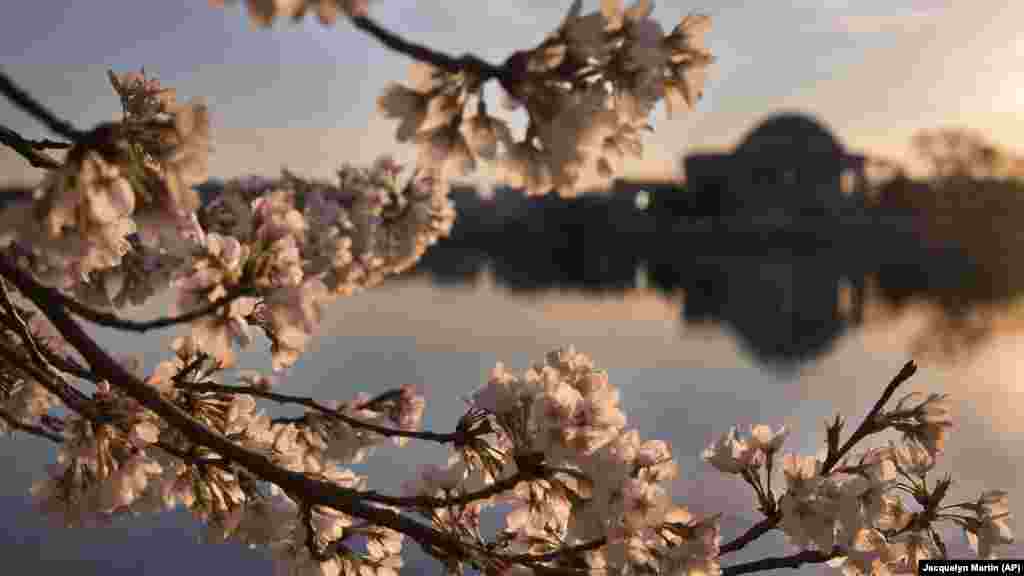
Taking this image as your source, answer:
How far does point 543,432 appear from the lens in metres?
1.80

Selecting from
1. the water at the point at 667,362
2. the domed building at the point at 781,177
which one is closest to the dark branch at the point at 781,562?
the water at the point at 667,362

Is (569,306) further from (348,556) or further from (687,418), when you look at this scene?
(348,556)

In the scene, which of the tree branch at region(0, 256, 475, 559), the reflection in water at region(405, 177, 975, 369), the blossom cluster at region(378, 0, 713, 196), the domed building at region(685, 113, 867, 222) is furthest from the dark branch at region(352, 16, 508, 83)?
the domed building at region(685, 113, 867, 222)

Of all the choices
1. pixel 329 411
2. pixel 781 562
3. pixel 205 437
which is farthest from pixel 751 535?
pixel 205 437

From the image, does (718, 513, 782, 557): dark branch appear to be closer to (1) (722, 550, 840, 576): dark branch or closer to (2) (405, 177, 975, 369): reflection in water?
(1) (722, 550, 840, 576): dark branch

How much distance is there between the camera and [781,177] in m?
87.4

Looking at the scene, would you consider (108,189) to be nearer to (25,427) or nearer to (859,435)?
(25,427)

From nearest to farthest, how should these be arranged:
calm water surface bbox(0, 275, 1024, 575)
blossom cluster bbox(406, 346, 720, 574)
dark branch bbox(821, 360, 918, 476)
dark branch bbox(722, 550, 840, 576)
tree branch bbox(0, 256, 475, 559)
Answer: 1. tree branch bbox(0, 256, 475, 559)
2. blossom cluster bbox(406, 346, 720, 574)
3. dark branch bbox(722, 550, 840, 576)
4. dark branch bbox(821, 360, 918, 476)
5. calm water surface bbox(0, 275, 1024, 575)

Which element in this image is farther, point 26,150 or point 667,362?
point 667,362

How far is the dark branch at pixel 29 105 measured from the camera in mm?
1205

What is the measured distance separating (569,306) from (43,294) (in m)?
38.1

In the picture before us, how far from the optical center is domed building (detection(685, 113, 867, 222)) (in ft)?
284

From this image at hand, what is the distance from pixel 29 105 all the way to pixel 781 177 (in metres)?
91.1

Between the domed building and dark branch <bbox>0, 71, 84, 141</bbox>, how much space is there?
285 feet
